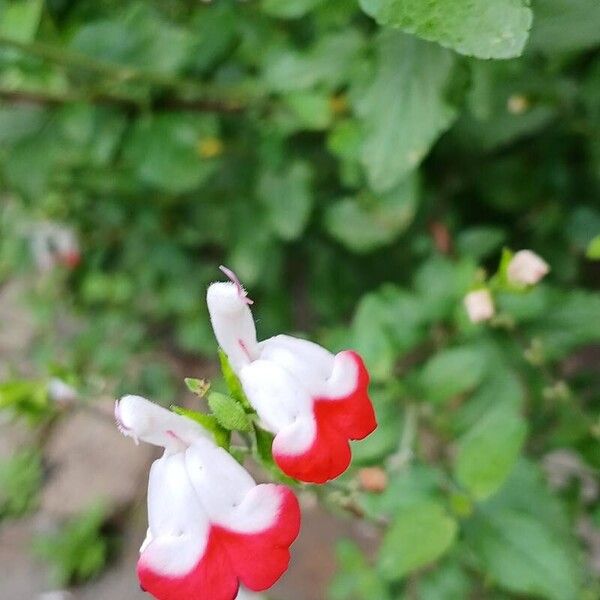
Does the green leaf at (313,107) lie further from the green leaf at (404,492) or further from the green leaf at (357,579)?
the green leaf at (357,579)

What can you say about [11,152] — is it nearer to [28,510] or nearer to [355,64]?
[355,64]

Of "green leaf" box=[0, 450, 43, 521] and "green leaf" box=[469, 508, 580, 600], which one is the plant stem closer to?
"green leaf" box=[469, 508, 580, 600]

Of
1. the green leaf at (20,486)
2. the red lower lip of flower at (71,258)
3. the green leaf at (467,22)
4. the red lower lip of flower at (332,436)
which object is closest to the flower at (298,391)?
the red lower lip of flower at (332,436)

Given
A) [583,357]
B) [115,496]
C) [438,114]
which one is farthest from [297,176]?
[115,496]

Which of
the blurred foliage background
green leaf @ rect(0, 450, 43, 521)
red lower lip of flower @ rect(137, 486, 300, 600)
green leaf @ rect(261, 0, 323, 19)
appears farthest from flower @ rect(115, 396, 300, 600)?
green leaf @ rect(0, 450, 43, 521)

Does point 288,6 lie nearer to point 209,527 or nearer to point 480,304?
point 480,304

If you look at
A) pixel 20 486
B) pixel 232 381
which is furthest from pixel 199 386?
pixel 20 486
